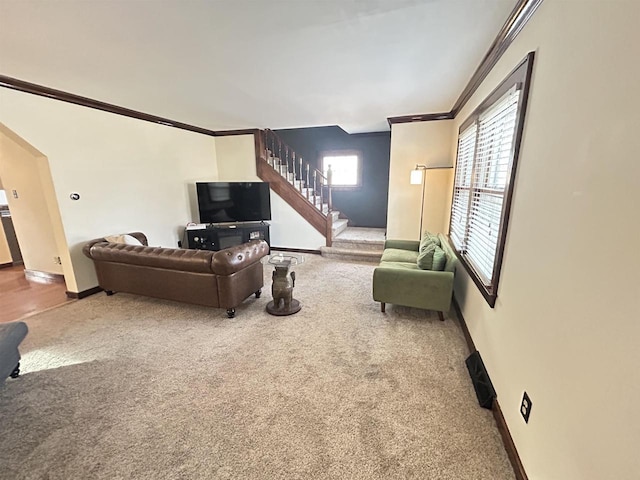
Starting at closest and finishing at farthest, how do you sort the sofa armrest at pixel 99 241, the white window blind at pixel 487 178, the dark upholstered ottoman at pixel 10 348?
the dark upholstered ottoman at pixel 10 348 < the white window blind at pixel 487 178 < the sofa armrest at pixel 99 241

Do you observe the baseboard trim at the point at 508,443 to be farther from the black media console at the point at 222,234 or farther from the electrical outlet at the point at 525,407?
the black media console at the point at 222,234

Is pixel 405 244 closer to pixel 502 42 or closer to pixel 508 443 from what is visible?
pixel 502 42

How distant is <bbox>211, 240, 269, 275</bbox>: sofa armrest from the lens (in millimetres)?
2725

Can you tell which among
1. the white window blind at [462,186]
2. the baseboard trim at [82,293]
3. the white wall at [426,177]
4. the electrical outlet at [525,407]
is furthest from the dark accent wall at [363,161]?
the electrical outlet at [525,407]

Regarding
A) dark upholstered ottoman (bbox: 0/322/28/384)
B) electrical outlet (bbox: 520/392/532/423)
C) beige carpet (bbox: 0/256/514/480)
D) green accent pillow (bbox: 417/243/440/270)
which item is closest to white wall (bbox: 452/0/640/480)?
electrical outlet (bbox: 520/392/532/423)

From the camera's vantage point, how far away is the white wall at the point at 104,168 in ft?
10.1

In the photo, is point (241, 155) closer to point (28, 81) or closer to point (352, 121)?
point (352, 121)

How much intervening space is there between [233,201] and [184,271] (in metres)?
2.63

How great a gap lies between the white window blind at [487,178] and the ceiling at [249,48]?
1.85 ft

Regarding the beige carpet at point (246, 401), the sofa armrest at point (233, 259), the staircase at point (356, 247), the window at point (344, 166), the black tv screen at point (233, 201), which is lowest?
the beige carpet at point (246, 401)

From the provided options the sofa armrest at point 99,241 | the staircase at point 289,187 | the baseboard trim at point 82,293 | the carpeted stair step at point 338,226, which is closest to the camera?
the sofa armrest at point 99,241

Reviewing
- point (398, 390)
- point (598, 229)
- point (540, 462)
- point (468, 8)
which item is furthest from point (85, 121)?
point (540, 462)

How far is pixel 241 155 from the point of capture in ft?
18.5

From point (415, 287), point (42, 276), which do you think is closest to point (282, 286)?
point (415, 287)
